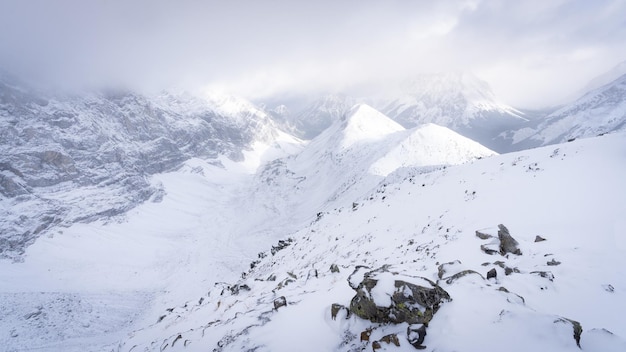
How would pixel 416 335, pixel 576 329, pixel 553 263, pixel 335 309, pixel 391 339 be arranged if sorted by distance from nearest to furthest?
pixel 576 329, pixel 416 335, pixel 391 339, pixel 335 309, pixel 553 263

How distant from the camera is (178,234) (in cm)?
9756

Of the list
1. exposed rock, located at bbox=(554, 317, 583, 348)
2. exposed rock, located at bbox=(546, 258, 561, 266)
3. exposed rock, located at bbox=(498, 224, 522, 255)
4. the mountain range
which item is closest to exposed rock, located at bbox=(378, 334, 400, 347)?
the mountain range

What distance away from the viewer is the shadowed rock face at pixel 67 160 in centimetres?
9806

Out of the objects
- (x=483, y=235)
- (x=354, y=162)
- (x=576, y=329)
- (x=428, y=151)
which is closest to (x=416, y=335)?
(x=576, y=329)

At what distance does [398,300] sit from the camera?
7801mm

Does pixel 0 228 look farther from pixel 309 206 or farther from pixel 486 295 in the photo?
pixel 486 295

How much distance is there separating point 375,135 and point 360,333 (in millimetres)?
132028

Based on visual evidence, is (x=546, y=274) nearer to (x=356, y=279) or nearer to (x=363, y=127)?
(x=356, y=279)

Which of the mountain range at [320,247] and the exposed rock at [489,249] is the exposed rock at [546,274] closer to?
the mountain range at [320,247]

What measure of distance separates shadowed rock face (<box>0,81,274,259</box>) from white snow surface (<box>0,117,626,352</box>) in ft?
69.5

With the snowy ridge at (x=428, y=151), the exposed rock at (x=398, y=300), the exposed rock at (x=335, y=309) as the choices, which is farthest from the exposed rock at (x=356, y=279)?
the snowy ridge at (x=428, y=151)

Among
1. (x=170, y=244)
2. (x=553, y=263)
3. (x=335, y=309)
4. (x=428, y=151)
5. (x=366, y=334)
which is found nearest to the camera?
(x=366, y=334)

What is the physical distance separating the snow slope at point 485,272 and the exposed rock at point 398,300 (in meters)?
0.20

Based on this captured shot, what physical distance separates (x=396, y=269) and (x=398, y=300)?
526 cm
